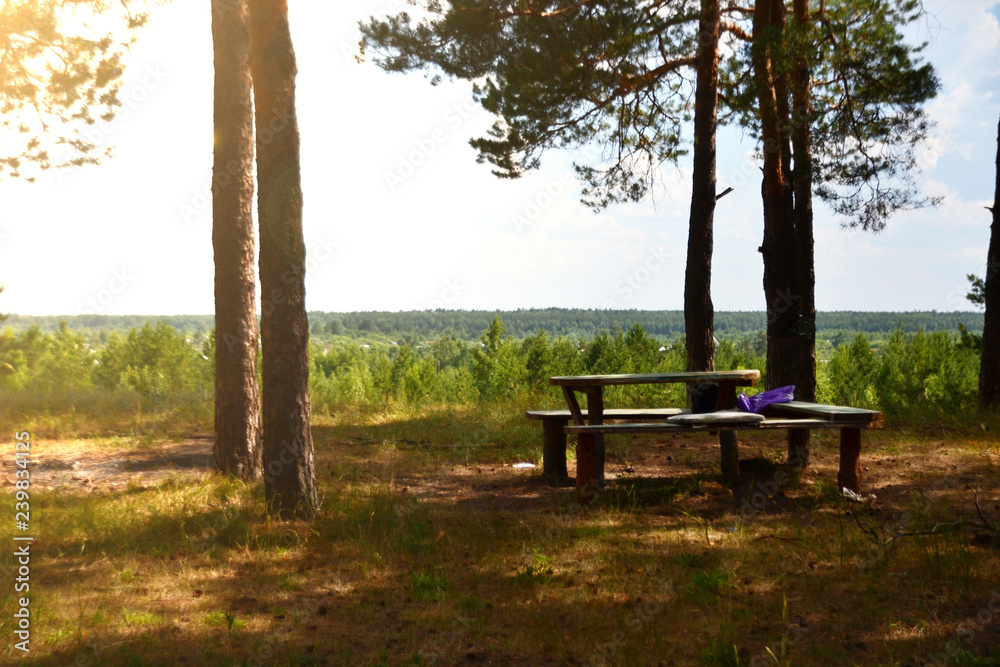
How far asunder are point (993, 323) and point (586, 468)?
7.14 m

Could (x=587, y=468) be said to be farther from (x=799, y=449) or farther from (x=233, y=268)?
(x=233, y=268)

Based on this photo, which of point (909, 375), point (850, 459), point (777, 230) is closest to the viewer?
point (850, 459)

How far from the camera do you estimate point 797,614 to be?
3.53 m

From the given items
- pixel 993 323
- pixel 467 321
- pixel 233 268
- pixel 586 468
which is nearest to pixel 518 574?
pixel 586 468

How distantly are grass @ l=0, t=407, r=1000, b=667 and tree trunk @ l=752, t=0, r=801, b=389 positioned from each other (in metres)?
2.13

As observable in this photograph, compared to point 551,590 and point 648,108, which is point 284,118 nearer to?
point 551,590

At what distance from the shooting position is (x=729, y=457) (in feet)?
20.7

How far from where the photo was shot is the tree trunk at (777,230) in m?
8.17

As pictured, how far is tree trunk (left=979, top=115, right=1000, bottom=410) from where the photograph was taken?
945 centimetres

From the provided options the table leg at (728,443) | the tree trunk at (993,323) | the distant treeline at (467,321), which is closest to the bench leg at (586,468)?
the table leg at (728,443)

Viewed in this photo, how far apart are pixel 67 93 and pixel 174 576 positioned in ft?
35.6

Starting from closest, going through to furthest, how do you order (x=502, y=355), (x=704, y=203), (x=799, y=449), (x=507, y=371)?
(x=799, y=449)
(x=704, y=203)
(x=507, y=371)
(x=502, y=355)

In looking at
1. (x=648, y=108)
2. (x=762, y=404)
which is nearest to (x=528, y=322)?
(x=648, y=108)

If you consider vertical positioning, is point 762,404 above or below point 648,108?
below
